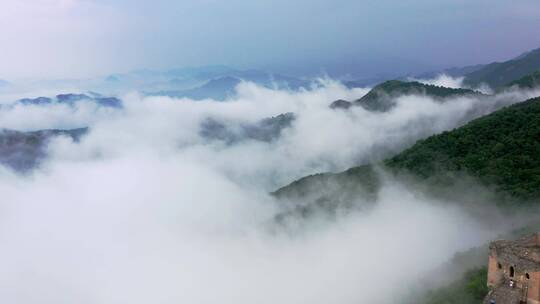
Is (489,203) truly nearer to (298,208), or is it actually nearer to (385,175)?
(385,175)

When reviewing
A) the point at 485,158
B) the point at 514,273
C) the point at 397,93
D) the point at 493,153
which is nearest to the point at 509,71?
the point at 397,93

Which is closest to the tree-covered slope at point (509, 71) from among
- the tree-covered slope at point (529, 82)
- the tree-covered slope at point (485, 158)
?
the tree-covered slope at point (529, 82)

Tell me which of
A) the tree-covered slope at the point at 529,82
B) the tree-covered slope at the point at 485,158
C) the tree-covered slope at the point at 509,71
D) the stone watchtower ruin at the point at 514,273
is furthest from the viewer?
the tree-covered slope at the point at 509,71

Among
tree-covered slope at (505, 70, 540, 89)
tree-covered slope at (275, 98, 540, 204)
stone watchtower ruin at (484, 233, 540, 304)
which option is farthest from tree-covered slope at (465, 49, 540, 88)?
stone watchtower ruin at (484, 233, 540, 304)

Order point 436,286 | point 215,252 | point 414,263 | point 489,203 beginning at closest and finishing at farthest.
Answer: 1. point 436,286
2. point 414,263
3. point 489,203
4. point 215,252

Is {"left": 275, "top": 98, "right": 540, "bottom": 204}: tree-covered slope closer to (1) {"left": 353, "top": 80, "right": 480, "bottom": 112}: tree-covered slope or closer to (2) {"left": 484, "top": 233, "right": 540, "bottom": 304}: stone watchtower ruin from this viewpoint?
(2) {"left": 484, "top": 233, "right": 540, "bottom": 304}: stone watchtower ruin

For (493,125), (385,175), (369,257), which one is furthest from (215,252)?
(493,125)

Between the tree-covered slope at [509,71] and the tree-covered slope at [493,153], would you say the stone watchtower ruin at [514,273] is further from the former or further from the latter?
the tree-covered slope at [509,71]
